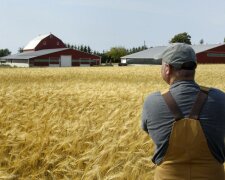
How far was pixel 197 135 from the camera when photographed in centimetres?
282

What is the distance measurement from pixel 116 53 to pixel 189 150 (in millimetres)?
125773

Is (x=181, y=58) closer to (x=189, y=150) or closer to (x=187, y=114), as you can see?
(x=187, y=114)

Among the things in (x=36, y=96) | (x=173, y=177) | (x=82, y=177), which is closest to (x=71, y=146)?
(x=82, y=177)

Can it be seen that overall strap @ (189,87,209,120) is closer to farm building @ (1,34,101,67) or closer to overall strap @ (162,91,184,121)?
overall strap @ (162,91,184,121)

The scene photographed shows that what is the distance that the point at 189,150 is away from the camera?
9.21 feet

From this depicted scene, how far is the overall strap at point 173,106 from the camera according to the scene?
2840 millimetres

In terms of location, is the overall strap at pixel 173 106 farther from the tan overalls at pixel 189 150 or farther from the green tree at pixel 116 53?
the green tree at pixel 116 53

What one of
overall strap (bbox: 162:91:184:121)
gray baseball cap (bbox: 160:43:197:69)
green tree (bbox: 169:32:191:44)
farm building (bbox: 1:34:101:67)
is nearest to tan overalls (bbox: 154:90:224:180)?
overall strap (bbox: 162:91:184:121)

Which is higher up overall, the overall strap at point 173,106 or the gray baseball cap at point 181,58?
the gray baseball cap at point 181,58

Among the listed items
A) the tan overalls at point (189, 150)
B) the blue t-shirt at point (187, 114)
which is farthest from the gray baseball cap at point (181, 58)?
the tan overalls at point (189, 150)

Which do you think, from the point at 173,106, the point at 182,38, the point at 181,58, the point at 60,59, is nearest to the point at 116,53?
the point at 182,38

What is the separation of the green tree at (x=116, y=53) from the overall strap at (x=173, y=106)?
121457mm

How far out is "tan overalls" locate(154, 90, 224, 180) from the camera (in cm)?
282

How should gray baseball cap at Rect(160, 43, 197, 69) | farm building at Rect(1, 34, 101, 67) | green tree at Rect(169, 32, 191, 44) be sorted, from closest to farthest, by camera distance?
gray baseball cap at Rect(160, 43, 197, 69), farm building at Rect(1, 34, 101, 67), green tree at Rect(169, 32, 191, 44)
